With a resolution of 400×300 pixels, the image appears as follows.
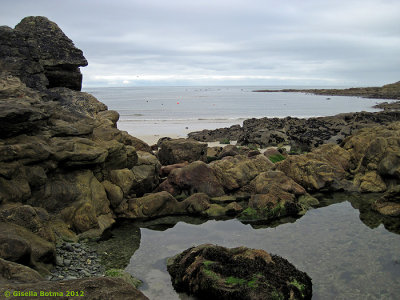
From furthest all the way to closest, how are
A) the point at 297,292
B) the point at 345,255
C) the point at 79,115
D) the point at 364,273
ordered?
the point at 79,115, the point at 345,255, the point at 364,273, the point at 297,292

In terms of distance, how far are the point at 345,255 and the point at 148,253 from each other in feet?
22.2

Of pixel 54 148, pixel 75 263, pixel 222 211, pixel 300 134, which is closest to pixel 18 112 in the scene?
pixel 54 148

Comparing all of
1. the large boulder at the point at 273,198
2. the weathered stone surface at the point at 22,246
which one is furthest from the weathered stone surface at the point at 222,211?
the weathered stone surface at the point at 22,246

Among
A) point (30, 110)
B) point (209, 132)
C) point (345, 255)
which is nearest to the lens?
point (345, 255)

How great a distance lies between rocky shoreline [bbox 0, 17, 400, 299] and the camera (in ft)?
37.5

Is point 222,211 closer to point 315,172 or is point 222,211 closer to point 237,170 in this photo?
point 237,170

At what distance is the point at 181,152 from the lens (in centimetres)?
2491

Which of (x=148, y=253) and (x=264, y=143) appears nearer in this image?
(x=148, y=253)

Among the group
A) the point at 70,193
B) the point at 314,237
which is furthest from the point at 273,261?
the point at 70,193

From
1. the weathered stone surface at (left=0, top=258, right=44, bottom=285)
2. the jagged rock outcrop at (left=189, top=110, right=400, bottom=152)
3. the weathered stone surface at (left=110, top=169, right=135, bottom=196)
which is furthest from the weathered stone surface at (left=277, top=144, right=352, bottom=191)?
the weathered stone surface at (left=0, top=258, right=44, bottom=285)

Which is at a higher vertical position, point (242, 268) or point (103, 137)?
point (103, 137)

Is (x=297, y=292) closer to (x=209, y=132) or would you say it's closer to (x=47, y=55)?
(x=47, y=55)

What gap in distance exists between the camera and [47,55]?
871 inches

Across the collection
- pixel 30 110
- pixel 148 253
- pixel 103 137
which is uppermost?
pixel 30 110
